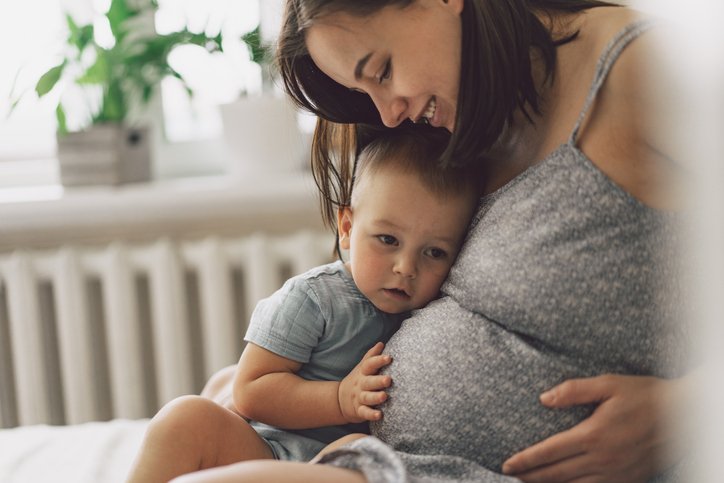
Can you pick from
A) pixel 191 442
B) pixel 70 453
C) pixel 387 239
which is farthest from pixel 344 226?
pixel 70 453

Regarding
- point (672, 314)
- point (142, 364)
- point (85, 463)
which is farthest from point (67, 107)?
point (672, 314)

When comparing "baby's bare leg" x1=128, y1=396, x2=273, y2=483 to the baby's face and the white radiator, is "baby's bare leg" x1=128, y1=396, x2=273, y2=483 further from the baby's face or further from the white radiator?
the white radiator

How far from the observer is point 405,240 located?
35.9 inches

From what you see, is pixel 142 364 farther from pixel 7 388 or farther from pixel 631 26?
pixel 631 26

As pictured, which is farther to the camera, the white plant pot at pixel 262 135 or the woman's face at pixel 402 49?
the white plant pot at pixel 262 135

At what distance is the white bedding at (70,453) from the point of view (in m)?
1.04

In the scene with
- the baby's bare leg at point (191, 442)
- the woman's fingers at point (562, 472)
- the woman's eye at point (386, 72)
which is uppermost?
the woman's eye at point (386, 72)

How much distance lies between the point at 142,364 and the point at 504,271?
1262mm

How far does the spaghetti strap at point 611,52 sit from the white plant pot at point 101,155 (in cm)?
124

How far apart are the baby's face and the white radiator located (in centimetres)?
77

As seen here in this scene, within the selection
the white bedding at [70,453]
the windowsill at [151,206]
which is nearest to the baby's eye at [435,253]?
the white bedding at [70,453]

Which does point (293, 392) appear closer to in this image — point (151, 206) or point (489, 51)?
point (489, 51)

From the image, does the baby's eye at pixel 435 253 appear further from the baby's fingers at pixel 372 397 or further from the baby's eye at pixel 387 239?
the baby's fingers at pixel 372 397

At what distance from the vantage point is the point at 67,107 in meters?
1.89
